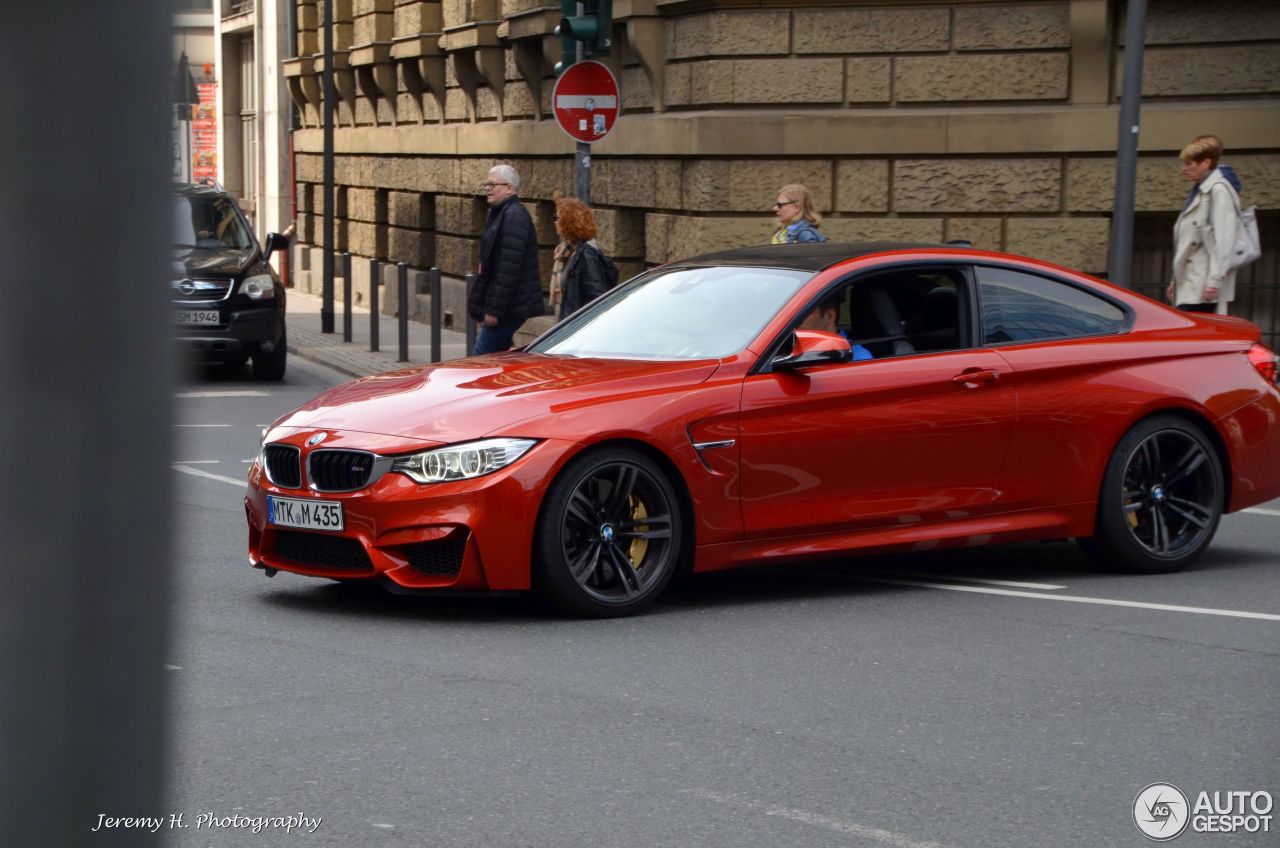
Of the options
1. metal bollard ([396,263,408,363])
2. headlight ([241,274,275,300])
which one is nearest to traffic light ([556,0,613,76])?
headlight ([241,274,275,300])

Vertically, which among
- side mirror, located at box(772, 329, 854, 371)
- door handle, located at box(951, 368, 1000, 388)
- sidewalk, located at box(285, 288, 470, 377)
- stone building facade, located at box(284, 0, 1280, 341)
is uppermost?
stone building facade, located at box(284, 0, 1280, 341)

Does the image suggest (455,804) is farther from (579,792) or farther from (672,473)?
(672,473)

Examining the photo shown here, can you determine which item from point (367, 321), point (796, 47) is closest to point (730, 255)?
point (796, 47)

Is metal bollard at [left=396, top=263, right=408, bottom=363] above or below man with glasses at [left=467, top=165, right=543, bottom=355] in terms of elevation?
below

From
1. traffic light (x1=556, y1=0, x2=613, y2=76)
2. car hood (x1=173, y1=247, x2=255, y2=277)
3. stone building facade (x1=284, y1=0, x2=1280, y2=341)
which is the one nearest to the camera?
traffic light (x1=556, y1=0, x2=613, y2=76)

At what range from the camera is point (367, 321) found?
88.1 ft

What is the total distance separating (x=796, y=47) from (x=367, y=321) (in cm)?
1194

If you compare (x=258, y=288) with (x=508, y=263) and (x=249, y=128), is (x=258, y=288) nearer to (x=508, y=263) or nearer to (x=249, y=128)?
(x=508, y=263)

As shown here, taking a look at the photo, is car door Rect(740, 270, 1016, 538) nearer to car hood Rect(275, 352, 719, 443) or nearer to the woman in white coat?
car hood Rect(275, 352, 719, 443)

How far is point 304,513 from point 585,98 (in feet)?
25.7

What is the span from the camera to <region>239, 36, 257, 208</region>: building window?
4125cm

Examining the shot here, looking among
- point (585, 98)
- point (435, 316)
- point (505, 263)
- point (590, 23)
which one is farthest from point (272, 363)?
point (590, 23)

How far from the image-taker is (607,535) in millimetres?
6785

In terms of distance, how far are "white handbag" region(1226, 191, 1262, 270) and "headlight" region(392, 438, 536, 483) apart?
22.6ft
